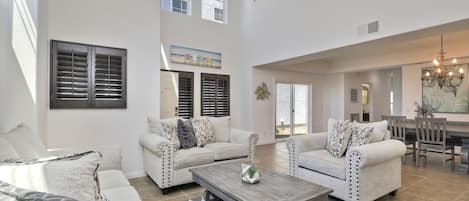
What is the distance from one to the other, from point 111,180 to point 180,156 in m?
1.05

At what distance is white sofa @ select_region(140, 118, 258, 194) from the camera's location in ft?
9.73

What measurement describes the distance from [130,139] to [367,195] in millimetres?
3211

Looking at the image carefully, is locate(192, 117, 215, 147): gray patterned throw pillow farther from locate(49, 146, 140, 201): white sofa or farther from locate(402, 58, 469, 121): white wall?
locate(402, 58, 469, 121): white wall

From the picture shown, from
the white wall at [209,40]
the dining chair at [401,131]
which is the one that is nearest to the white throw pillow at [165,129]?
the white wall at [209,40]

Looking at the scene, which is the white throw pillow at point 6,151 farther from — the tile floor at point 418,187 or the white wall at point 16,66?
the tile floor at point 418,187

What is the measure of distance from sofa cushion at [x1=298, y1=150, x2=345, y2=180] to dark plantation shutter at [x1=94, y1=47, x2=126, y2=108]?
2.70 meters

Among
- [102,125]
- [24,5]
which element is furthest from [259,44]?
[24,5]

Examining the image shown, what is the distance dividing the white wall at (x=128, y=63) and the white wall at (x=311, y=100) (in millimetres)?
3287

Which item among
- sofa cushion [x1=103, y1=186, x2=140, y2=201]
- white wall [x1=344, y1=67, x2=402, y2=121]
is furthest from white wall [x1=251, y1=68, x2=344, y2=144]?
sofa cushion [x1=103, y1=186, x2=140, y2=201]

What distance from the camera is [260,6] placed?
6.01 metres

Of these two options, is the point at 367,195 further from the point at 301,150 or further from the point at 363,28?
the point at 363,28

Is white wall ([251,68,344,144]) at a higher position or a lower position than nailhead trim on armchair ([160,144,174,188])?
higher

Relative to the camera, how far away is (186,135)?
3510 mm

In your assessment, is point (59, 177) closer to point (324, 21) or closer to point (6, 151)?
point (6, 151)
